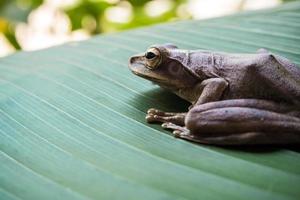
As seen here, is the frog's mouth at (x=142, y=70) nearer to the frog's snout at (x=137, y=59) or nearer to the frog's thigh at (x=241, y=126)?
the frog's snout at (x=137, y=59)

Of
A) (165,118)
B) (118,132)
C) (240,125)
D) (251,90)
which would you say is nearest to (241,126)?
(240,125)

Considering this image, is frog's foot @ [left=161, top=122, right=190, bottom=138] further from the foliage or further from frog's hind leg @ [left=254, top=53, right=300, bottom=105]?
the foliage

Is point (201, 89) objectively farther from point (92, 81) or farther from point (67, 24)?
point (67, 24)

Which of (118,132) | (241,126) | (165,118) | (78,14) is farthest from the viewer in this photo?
(78,14)

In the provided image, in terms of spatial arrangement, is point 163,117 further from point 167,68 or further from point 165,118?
point 167,68

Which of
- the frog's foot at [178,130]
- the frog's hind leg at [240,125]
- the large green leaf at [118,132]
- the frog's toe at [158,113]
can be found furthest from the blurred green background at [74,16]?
the frog's hind leg at [240,125]

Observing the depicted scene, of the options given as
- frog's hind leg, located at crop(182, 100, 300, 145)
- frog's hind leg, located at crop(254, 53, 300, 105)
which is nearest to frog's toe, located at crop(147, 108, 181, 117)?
frog's hind leg, located at crop(182, 100, 300, 145)

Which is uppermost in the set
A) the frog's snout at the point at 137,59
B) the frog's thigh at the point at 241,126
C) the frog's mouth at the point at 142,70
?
the frog's snout at the point at 137,59
